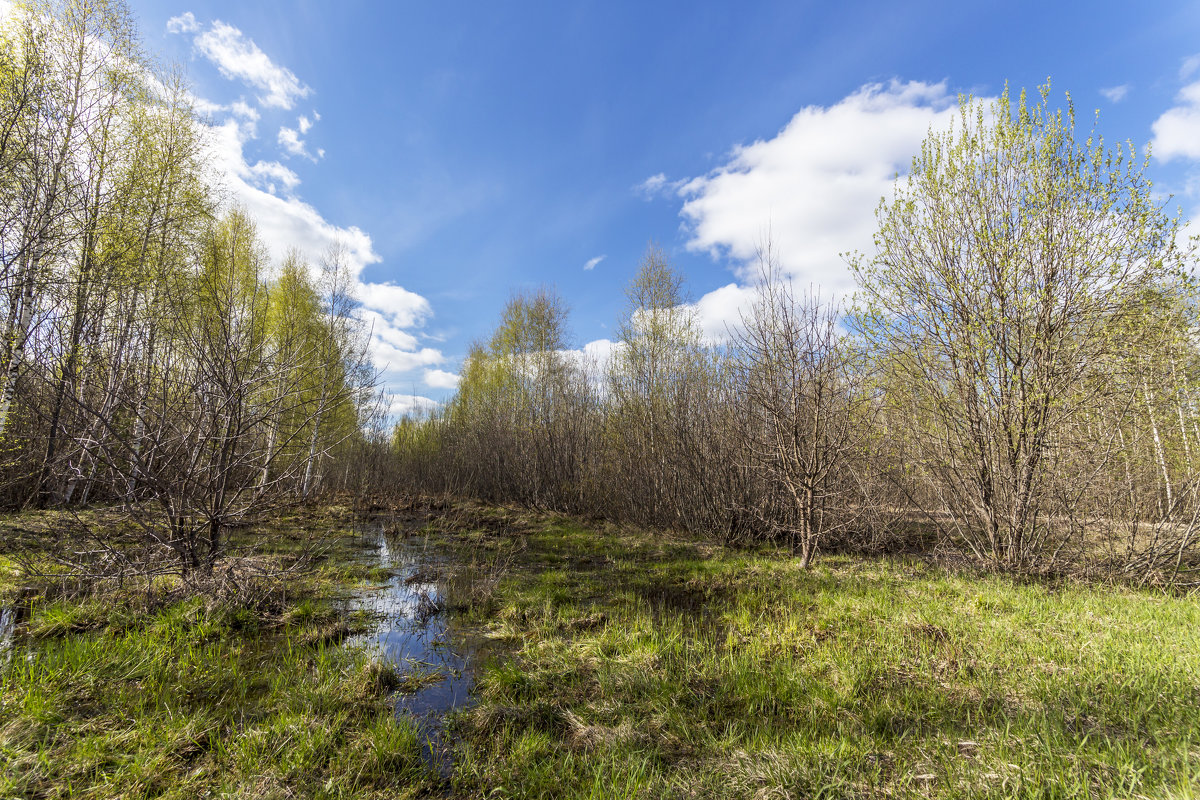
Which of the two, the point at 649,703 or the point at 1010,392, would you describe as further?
the point at 1010,392

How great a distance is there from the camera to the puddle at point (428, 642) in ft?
9.43

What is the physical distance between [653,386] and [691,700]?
8598mm

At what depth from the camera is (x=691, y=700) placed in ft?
9.71

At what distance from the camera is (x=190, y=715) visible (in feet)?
8.43

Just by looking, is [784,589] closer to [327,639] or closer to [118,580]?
[327,639]

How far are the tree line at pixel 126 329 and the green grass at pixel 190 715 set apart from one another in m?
1.10

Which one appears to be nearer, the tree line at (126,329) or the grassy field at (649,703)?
the grassy field at (649,703)

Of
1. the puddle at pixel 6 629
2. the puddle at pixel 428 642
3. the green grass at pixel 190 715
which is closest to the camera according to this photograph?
the green grass at pixel 190 715

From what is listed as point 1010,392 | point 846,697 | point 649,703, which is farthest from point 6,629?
point 1010,392

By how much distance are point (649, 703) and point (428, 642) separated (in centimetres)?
223

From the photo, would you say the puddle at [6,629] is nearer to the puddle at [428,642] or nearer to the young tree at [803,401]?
the puddle at [428,642]

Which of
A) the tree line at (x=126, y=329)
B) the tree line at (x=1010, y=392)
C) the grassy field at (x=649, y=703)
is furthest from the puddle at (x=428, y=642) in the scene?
the tree line at (x=1010, y=392)

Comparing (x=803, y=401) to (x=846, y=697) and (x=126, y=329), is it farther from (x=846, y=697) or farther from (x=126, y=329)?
(x=126, y=329)

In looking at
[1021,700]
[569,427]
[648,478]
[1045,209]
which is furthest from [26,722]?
[569,427]
